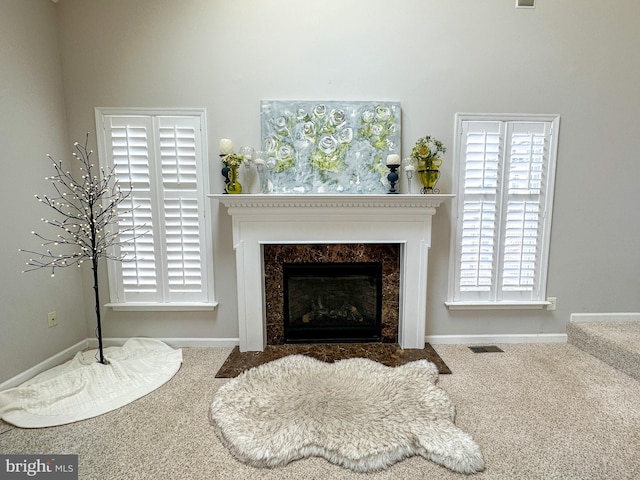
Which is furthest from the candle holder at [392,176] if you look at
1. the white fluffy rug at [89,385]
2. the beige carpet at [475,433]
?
the white fluffy rug at [89,385]

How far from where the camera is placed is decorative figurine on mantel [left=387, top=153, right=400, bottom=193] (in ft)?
8.18

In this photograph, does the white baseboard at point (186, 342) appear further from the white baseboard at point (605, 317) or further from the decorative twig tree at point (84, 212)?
the white baseboard at point (605, 317)

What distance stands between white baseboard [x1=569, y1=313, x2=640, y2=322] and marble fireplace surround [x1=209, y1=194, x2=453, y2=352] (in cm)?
154

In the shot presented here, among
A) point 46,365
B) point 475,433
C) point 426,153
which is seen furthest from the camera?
point 426,153

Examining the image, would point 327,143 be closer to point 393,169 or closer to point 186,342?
point 393,169

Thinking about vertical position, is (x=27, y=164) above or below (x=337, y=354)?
above

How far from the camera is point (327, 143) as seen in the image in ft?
8.54

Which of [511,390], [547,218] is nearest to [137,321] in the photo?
[511,390]

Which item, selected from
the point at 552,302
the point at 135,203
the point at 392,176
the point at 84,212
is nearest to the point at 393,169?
the point at 392,176

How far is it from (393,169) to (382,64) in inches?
36.5

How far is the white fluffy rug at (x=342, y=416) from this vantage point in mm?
1579

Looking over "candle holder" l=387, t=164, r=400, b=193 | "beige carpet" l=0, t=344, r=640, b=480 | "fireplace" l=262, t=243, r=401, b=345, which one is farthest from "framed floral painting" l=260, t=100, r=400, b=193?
"beige carpet" l=0, t=344, r=640, b=480

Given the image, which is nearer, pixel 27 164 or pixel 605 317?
pixel 27 164

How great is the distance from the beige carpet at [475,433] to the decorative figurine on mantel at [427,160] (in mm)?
1561
